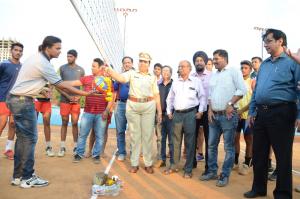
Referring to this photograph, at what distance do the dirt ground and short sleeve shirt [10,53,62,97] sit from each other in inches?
47.8

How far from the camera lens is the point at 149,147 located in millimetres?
5297

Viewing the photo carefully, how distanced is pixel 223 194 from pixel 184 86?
1.82 metres

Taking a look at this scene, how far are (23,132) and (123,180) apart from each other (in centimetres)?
153

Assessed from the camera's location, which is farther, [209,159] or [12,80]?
[12,80]

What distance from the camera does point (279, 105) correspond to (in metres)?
3.74

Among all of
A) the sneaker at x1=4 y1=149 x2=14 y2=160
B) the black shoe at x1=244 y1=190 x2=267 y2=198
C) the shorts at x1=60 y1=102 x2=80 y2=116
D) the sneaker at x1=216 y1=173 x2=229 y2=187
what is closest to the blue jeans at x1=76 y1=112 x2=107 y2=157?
the shorts at x1=60 y1=102 x2=80 y2=116

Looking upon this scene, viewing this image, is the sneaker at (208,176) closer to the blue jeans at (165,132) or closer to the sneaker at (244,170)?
the sneaker at (244,170)

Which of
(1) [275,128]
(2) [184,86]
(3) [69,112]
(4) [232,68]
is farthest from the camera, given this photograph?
(3) [69,112]

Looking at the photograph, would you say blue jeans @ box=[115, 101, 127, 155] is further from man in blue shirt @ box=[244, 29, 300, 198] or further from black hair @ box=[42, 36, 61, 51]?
man in blue shirt @ box=[244, 29, 300, 198]

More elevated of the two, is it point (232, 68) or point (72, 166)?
point (232, 68)

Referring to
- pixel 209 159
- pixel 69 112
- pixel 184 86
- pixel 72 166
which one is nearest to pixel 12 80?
pixel 69 112

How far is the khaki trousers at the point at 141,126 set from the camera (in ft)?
17.2

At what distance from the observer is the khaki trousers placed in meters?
5.23

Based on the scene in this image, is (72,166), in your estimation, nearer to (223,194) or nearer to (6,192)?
(6,192)
